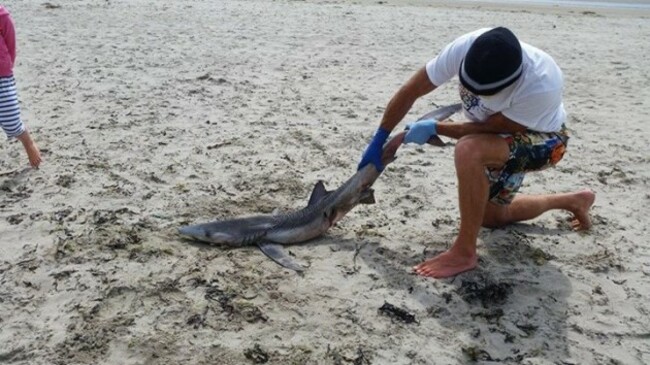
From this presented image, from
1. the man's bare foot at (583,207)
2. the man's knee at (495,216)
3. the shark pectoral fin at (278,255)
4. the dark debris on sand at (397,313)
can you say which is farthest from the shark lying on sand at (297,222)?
the man's bare foot at (583,207)

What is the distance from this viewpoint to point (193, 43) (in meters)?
8.80

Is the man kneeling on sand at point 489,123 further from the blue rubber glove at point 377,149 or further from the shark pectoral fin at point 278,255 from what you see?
the shark pectoral fin at point 278,255

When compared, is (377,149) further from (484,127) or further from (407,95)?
(484,127)

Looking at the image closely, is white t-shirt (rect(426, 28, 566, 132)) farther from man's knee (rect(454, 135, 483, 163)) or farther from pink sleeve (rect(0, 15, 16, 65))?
pink sleeve (rect(0, 15, 16, 65))

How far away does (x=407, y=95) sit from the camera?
379 centimetres

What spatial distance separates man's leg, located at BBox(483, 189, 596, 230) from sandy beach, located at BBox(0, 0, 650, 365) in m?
0.10

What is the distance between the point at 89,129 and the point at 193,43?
3.50 meters

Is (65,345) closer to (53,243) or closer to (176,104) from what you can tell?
(53,243)

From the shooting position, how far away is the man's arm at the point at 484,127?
3518 mm

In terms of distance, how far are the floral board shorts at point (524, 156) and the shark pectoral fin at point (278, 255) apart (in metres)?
1.20

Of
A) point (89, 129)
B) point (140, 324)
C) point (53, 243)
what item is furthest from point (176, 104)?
point (140, 324)

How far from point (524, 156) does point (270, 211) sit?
5.55ft

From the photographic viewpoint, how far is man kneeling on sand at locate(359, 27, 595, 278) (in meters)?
3.22

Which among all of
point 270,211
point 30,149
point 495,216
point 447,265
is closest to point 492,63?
point 447,265
